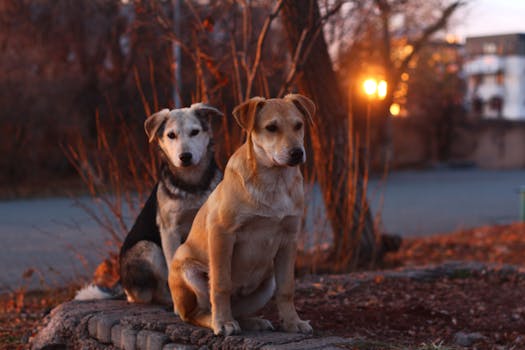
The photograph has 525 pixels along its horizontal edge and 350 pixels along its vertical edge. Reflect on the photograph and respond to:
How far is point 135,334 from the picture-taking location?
4820mm

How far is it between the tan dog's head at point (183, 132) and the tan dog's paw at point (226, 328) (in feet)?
4.07

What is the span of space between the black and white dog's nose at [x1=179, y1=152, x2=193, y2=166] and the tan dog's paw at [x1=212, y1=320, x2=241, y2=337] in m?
1.23

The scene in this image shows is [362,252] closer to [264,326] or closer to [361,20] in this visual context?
[264,326]

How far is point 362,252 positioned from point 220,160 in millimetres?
2171

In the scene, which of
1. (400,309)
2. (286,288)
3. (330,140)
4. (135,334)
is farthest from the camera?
(330,140)

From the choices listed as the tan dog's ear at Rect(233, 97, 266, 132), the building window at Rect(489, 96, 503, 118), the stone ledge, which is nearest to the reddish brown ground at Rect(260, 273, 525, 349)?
the stone ledge

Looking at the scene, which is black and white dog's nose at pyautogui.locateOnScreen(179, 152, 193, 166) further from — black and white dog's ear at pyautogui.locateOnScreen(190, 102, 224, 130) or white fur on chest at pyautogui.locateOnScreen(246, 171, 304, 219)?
white fur on chest at pyautogui.locateOnScreen(246, 171, 304, 219)

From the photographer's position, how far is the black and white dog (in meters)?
5.23

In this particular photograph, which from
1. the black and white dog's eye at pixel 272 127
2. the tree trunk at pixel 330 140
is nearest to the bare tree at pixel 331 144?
the tree trunk at pixel 330 140

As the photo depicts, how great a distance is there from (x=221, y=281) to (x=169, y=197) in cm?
115

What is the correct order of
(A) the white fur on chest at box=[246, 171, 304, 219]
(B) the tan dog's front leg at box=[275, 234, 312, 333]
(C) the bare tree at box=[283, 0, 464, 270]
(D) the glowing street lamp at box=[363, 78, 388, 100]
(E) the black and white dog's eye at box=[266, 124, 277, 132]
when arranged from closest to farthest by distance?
1. (E) the black and white dog's eye at box=[266, 124, 277, 132]
2. (A) the white fur on chest at box=[246, 171, 304, 219]
3. (B) the tan dog's front leg at box=[275, 234, 312, 333]
4. (C) the bare tree at box=[283, 0, 464, 270]
5. (D) the glowing street lamp at box=[363, 78, 388, 100]

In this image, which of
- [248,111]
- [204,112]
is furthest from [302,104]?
[204,112]

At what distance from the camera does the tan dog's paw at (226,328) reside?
4.35 meters

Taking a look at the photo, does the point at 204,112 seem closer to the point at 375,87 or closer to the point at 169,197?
the point at 169,197
